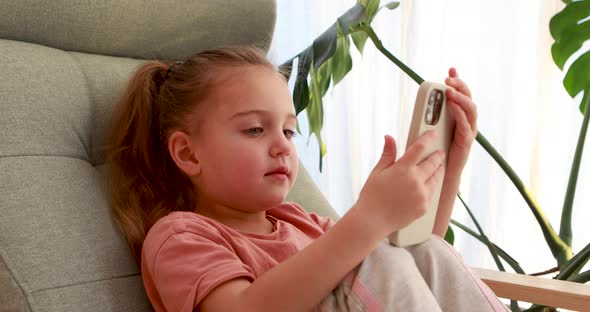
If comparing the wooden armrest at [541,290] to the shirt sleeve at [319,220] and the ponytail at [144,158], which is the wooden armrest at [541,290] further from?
the ponytail at [144,158]

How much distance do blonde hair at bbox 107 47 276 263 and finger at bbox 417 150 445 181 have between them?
348 millimetres

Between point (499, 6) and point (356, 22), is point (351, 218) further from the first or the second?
point (499, 6)

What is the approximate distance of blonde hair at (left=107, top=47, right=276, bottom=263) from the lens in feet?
3.28

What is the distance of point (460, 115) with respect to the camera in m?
0.89

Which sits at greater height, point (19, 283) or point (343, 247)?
point (343, 247)

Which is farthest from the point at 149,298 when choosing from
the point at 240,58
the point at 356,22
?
the point at 356,22

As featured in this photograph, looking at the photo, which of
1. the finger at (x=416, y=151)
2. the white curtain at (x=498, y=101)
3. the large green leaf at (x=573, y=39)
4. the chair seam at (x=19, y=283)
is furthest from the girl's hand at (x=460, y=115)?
the white curtain at (x=498, y=101)

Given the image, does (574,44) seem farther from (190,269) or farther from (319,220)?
(190,269)

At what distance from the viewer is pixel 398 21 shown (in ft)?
6.77

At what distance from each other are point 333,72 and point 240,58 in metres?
0.55

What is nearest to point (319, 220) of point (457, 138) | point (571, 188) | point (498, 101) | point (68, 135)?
point (457, 138)

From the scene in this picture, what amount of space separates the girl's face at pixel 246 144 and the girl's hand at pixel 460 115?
0.78 feet

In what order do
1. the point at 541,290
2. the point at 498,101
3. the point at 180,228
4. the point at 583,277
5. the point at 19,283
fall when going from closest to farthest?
the point at 19,283 → the point at 180,228 → the point at 541,290 → the point at 583,277 → the point at 498,101

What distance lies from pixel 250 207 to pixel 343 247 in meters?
0.23
